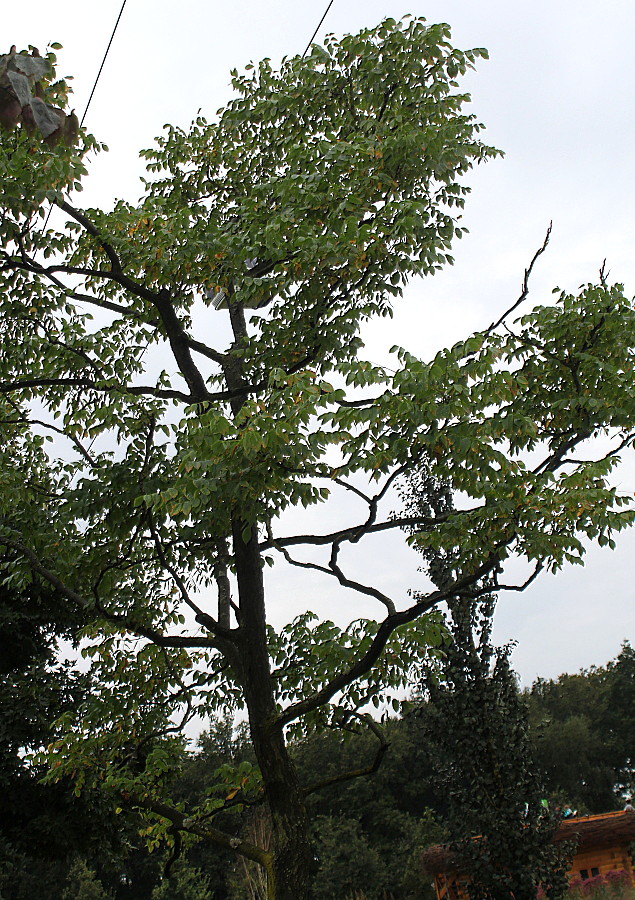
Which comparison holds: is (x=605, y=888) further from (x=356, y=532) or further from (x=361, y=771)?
(x=356, y=532)

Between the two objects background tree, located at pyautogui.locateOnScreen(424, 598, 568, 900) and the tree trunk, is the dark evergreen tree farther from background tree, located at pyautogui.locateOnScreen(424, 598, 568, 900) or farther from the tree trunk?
the tree trunk

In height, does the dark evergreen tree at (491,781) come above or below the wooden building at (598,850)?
above

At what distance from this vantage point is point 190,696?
6.48m

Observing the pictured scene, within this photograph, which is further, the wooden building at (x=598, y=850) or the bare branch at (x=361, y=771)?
the wooden building at (x=598, y=850)

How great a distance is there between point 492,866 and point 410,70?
1023 cm

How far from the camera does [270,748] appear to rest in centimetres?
542

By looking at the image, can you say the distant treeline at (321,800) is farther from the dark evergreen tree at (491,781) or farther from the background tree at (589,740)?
the dark evergreen tree at (491,781)

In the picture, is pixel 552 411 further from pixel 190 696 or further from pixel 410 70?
pixel 190 696

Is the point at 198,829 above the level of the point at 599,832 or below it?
above

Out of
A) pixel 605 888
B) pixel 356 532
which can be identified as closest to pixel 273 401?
pixel 356 532

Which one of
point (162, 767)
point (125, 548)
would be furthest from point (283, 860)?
point (125, 548)

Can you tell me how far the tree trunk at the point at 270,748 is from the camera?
5.07 m

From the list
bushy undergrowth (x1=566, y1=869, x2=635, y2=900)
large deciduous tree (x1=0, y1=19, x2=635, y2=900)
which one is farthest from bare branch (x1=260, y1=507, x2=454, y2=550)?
bushy undergrowth (x1=566, y1=869, x2=635, y2=900)

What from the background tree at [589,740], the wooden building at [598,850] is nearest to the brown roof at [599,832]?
the wooden building at [598,850]
